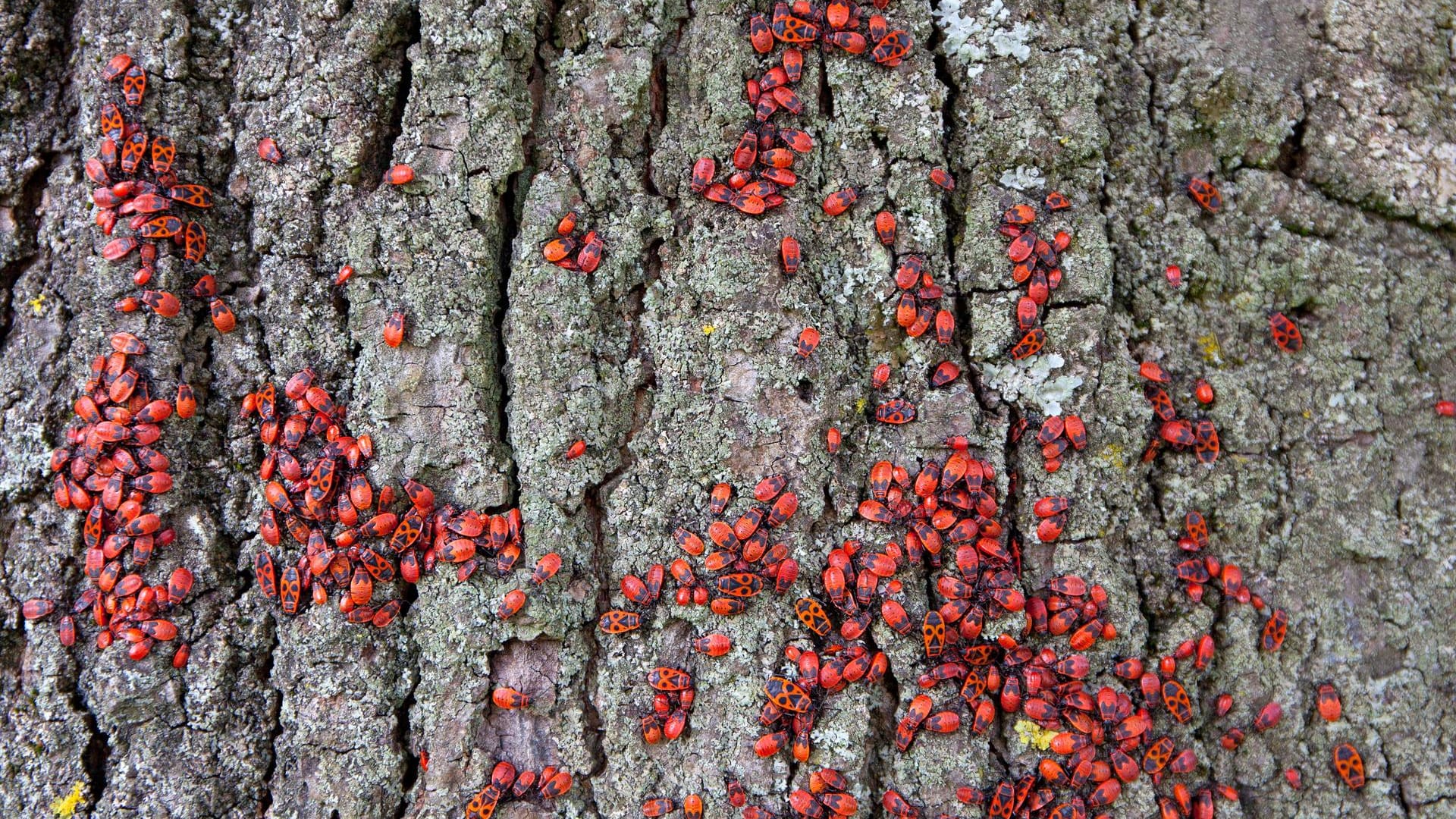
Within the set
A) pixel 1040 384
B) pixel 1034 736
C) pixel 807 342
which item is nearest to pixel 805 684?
pixel 1034 736

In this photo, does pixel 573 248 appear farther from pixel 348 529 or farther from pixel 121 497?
pixel 121 497

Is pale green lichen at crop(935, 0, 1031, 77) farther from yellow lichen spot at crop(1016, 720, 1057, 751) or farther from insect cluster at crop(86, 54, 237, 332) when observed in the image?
insect cluster at crop(86, 54, 237, 332)

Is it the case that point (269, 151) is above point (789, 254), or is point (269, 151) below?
above

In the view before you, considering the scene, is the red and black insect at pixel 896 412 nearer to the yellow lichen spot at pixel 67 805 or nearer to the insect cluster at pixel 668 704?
the insect cluster at pixel 668 704

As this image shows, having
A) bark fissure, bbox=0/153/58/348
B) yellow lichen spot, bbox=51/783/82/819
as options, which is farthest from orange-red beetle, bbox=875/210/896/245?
yellow lichen spot, bbox=51/783/82/819

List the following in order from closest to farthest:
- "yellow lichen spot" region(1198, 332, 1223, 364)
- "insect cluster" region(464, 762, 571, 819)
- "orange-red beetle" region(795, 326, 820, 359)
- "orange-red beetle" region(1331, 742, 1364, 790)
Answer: "insect cluster" region(464, 762, 571, 819) → "orange-red beetle" region(795, 326, 820, 359) → "orange-red beetle" region(1331, 742, 1364, 790) → "yellow lichen spot" region(1198, 332, 1223, 364)
